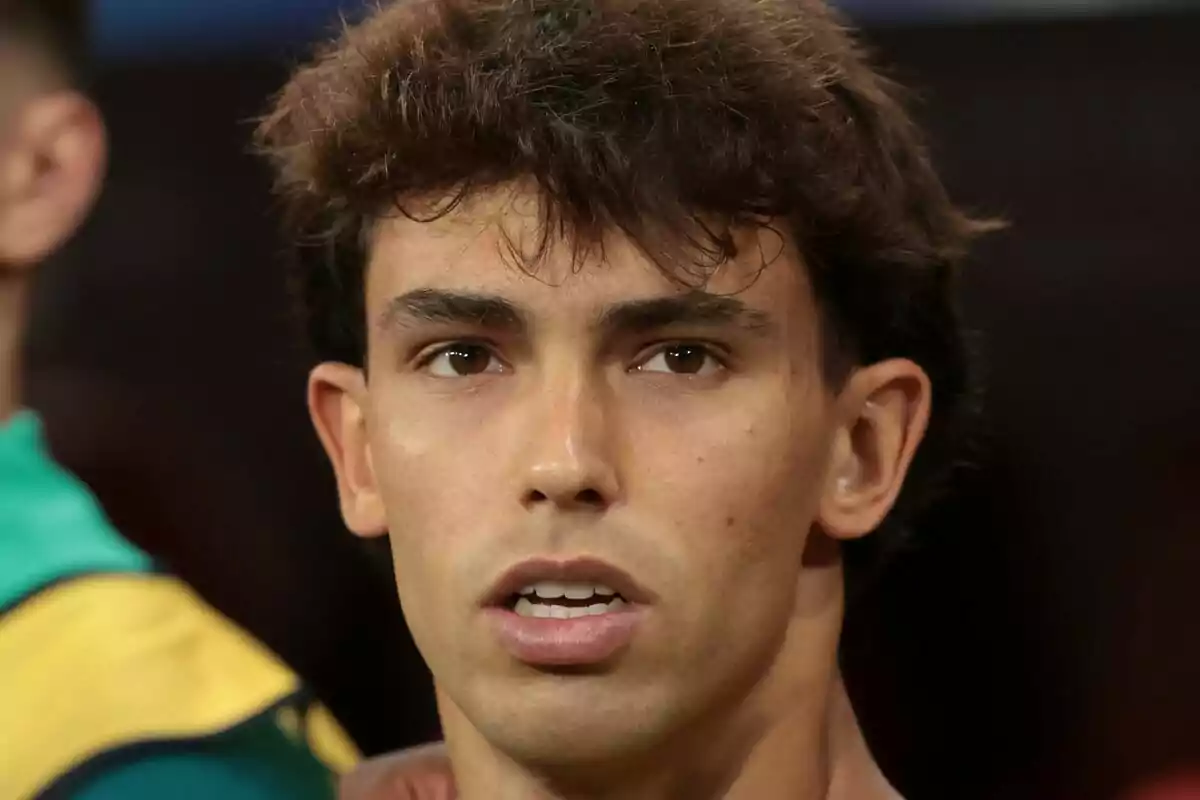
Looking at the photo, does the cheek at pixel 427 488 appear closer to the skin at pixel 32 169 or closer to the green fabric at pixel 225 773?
the green fabric at pixel 225 773

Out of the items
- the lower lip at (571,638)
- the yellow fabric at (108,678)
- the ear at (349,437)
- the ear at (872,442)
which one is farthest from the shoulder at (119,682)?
the ear at (872,442)

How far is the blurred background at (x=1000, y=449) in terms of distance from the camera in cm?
112

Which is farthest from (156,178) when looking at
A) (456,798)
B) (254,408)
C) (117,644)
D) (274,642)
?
(456,798)

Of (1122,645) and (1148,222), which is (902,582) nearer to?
(1122,645)

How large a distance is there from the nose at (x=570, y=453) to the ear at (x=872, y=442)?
147 millimetres

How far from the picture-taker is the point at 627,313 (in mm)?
720

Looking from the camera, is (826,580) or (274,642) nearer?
(826,580)

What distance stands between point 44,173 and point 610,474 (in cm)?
47

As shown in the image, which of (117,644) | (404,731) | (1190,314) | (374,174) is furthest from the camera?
(404,731)

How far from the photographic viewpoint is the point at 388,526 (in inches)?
32.0

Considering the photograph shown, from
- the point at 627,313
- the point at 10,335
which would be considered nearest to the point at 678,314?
the point at 627,313

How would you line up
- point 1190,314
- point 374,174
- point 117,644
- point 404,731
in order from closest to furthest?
point 374,174 < point 117,644 < point 1190,314 < point 404,731

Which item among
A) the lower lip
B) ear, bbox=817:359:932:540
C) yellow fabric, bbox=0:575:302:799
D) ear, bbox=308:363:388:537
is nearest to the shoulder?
yellow fabric, bbox=0:575:302:799

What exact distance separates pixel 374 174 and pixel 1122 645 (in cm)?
68
